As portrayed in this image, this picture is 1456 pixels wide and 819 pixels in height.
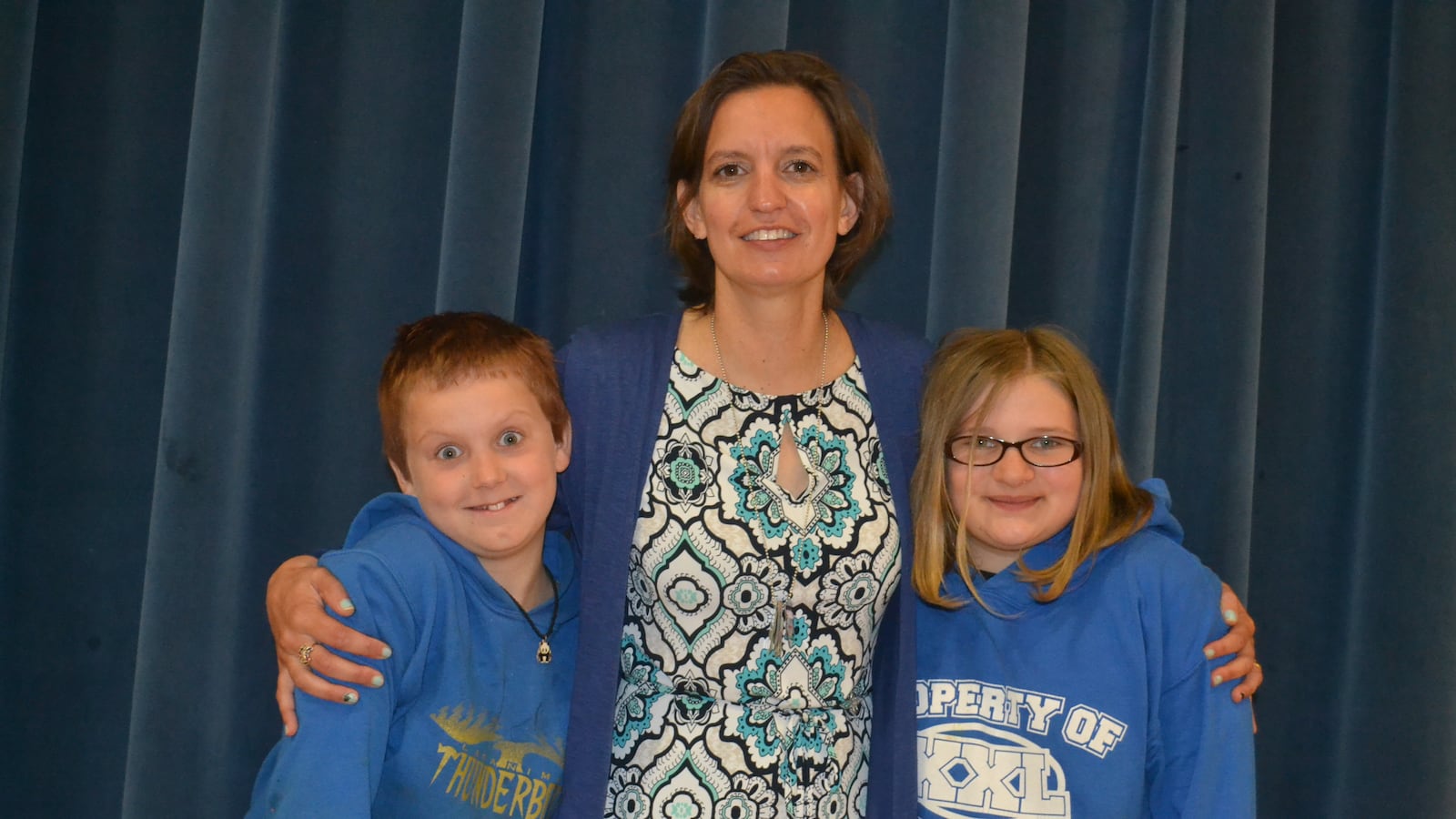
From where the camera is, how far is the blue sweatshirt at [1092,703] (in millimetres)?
1469

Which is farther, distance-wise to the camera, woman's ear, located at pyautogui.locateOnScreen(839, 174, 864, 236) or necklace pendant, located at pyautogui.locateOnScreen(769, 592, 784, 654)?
woman's ear, located at pyautogui.locateOnScreen(839, 174, 864, 236)

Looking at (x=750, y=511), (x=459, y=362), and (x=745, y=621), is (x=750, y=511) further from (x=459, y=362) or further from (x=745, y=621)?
(x=459, y=362)

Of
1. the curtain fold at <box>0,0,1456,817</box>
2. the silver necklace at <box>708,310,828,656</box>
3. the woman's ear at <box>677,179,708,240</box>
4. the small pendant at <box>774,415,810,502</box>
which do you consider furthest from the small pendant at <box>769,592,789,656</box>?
the curtain fold at <box>0,0,1456,817</box>

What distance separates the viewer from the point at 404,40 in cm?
204

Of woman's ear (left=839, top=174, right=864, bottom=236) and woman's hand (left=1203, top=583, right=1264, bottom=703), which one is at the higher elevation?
woman's ear (left=839, top=174, right=864, bottom=236)

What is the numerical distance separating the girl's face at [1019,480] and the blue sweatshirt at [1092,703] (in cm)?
6

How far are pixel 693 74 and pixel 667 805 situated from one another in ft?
4.17

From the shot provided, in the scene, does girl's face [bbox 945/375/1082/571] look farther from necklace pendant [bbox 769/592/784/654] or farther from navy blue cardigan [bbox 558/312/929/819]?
necklace pendant [bbox 769/592/784/654]

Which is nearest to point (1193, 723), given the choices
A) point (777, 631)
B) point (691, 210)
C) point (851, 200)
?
point (777, 631)

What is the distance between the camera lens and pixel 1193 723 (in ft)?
4.85

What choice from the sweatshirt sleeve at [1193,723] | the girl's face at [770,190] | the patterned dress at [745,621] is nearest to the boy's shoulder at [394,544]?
the patterned dress at [745,621]

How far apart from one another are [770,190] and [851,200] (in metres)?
0.21

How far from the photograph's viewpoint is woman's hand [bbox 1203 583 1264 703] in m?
1.48

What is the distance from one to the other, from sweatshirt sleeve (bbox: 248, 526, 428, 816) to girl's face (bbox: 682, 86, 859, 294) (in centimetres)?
60
